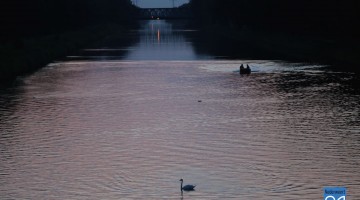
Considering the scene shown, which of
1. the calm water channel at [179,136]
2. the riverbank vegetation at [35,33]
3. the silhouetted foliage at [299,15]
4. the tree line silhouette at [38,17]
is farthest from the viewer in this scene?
the tree line silhouette at [38,17]

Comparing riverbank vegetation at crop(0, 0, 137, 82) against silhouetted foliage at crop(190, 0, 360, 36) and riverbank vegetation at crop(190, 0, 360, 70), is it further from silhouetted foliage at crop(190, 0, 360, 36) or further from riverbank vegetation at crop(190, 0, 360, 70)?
silhouetted foliage at crop(190, 0, 360, 36)

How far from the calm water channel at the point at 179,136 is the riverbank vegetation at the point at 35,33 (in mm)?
5320

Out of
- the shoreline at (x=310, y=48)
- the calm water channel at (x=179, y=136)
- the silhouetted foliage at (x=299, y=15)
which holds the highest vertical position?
the silhouetted foliage at (x=299, y=15)

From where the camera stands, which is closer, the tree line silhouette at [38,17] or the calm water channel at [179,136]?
the calm water channel at [179,136]

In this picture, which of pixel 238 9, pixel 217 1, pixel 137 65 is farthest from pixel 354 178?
pixel 217 1

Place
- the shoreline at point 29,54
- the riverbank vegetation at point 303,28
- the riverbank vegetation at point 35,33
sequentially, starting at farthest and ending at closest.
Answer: the riverbank vegetation at point 303,28, the riverbank vegetation at point 35,33, the shoreline at point 29,54

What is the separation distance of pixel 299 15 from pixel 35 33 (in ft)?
114

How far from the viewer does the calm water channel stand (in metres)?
27.5

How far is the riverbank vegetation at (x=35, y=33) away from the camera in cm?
7143

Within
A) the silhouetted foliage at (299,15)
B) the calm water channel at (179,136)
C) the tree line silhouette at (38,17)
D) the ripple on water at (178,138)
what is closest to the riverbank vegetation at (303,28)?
the silhouetted foliage at (299,15)

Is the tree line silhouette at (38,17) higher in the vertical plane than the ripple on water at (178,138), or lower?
higher

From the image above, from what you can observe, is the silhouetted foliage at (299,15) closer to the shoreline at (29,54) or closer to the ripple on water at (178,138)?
the ripple on water at (178,138)

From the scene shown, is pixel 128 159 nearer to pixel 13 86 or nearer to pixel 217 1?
pixel 13 86

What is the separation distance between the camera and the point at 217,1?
179m
